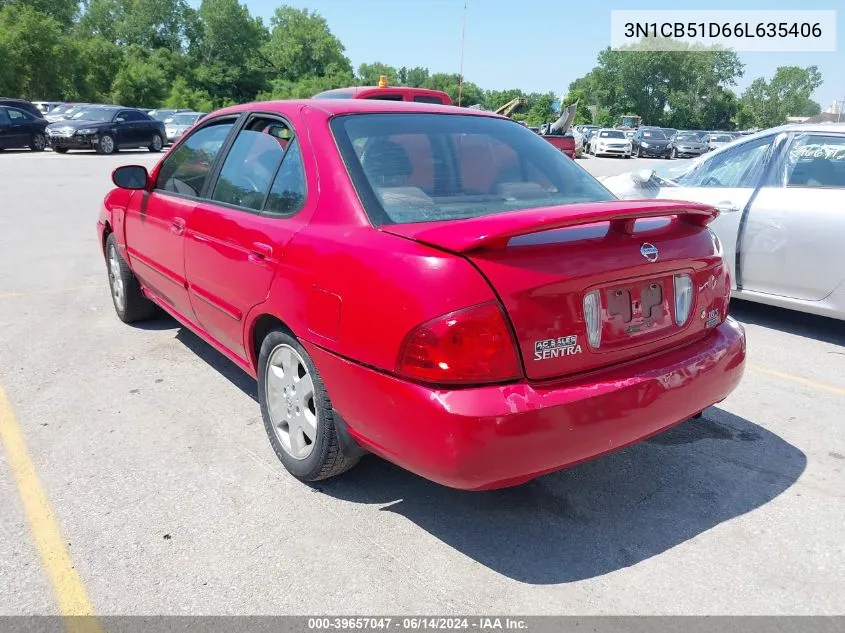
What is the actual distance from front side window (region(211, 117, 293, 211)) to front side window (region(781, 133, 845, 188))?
3.97m

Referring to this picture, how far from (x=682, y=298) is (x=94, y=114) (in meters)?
25.5

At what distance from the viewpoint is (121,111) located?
954 inches

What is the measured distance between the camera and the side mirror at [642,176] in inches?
230

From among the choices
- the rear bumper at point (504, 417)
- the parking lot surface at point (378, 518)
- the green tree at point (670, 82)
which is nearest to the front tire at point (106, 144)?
the parking lot surface at point (378, 518)

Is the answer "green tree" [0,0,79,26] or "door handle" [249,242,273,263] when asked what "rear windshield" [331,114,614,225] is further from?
"green tree" [0,0,79,26]

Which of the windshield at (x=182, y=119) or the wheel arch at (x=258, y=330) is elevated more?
the windshield at (x=182, y=119)

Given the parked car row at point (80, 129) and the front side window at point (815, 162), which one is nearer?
the front side window at point (815, 162)

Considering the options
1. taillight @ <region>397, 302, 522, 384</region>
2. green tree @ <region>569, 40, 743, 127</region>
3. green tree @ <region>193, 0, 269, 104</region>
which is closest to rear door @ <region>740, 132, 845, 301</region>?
taillight @ <region>397, 302, 522, 384</region>

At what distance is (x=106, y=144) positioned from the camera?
2384 cm

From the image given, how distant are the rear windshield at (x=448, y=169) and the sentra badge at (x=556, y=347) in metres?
0.65

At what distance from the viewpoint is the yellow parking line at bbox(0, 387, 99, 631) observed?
2.31 m

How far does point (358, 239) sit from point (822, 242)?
3.91 meters

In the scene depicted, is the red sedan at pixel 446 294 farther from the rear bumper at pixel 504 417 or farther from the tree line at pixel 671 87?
the tree line at pixel 671 87

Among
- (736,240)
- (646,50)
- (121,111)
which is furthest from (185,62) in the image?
(736,240)
